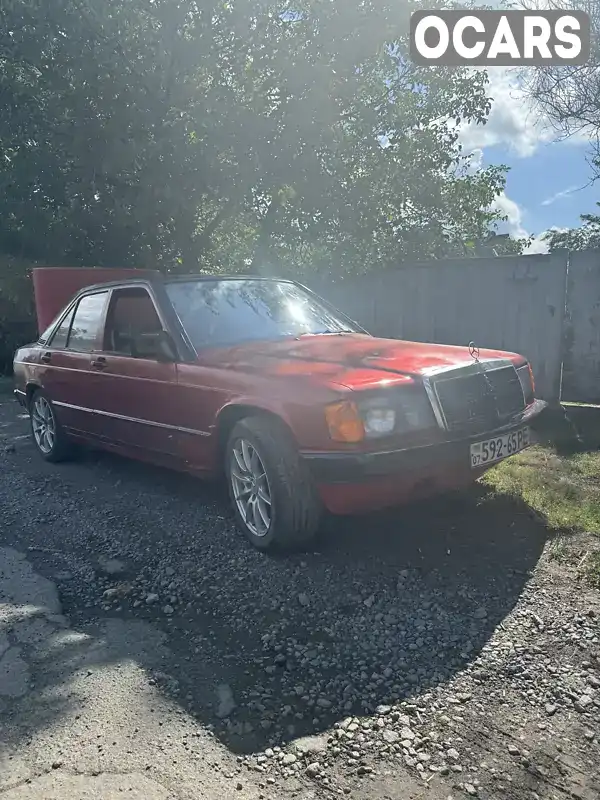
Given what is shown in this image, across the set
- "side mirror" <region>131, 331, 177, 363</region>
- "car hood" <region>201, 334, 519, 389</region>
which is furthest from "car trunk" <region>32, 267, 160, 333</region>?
"car hood" <region>201, 334, 519, 389</region>

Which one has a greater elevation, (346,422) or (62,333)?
(62,333)

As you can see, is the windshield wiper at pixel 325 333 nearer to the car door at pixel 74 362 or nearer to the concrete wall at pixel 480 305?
the car door at pixel 74 362

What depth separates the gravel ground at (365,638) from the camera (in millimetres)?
2193

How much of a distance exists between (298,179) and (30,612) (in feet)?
28.4

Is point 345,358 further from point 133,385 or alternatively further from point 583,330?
point 583,330

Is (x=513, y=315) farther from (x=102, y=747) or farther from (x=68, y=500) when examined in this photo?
(x=102, y=747)

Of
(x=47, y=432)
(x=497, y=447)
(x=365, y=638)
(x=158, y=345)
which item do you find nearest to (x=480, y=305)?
(x=497, y=447)

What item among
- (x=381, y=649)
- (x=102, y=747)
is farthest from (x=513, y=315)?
(x=102, y=747)

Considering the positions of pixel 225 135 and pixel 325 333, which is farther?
pixel 225 135

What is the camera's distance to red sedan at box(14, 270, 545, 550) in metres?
3.47

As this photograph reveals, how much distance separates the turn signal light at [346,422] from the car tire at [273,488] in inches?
12.2

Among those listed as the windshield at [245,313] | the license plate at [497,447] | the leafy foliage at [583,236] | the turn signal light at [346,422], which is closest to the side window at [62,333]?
the windshield at [245,313]

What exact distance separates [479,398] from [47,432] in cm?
419

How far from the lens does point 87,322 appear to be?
572 cm
